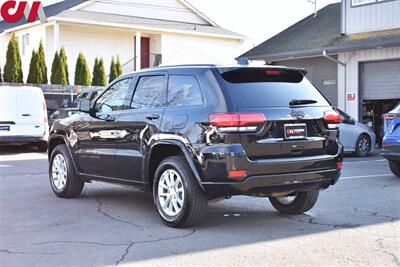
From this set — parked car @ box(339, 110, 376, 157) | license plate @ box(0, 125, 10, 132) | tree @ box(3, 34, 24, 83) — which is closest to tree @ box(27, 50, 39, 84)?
tree @ box(3, 34, 24, 83)

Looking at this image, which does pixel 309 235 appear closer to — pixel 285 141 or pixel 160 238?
pixel 285 141

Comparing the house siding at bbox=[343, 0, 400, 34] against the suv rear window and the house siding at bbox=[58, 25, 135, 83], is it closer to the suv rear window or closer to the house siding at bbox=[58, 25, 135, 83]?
the suv rear window

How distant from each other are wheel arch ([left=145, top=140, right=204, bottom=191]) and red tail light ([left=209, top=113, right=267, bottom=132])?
0.51 m

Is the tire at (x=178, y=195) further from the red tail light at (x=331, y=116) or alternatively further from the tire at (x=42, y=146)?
the tire at (x=42, y=146)

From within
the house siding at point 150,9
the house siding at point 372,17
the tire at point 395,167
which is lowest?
the tire at point 395,167

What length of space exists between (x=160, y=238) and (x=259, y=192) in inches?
45.0

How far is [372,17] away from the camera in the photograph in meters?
19.5

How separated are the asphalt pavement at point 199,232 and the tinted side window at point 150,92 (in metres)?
1.39

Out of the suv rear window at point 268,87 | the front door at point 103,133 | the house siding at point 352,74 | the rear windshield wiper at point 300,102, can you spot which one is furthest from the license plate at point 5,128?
the rear windshield wiper at point 300,102

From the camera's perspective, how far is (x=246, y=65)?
21.8 feet

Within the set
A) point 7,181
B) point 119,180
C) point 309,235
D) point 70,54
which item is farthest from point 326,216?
point 70,54

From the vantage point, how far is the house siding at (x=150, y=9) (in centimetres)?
3180

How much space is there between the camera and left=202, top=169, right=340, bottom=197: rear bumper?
6.07 metres

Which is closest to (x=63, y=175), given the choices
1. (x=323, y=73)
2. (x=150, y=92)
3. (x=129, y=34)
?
(x=150, y=92)
